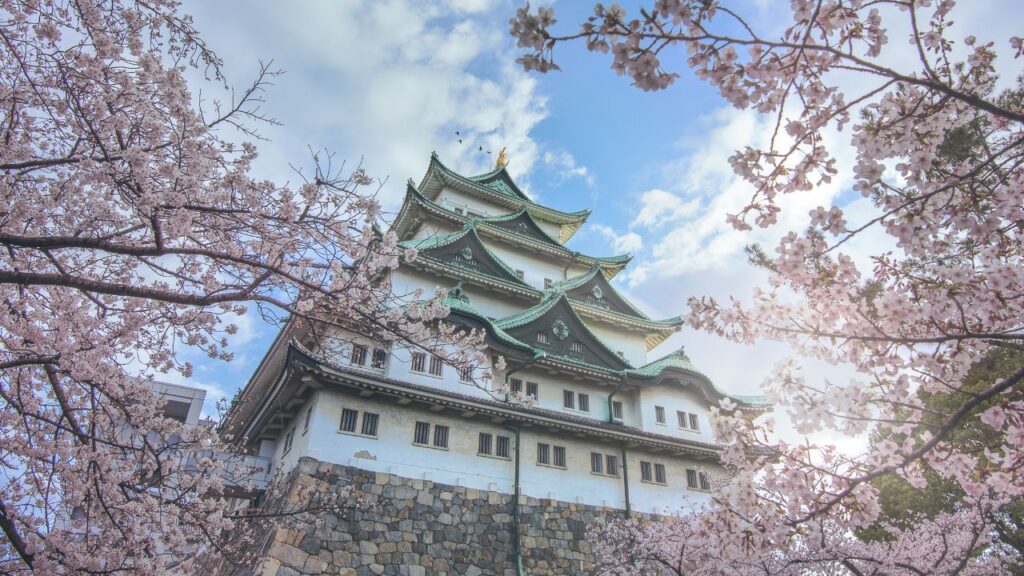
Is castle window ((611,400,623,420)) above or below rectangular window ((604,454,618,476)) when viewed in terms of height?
above

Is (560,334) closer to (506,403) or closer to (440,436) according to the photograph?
(440,436)

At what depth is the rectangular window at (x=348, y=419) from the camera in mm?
16984

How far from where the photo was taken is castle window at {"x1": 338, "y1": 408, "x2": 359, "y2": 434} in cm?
1697

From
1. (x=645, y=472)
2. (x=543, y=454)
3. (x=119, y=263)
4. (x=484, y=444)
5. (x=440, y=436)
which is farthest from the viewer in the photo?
(x=645, y=472)

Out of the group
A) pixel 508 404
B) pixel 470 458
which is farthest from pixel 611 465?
pixel 470 458

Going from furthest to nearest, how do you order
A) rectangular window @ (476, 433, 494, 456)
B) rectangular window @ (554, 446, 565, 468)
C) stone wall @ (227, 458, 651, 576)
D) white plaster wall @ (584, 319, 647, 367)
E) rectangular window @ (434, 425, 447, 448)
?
white plaster wall @ (584, 319, 647, 367) < rectangular window @ (554, 446, 565, 468) < rectangular window @ (476, 433, 494, 456) < rectangular window @ (434, 425, 447, 448) < stone wall @ (227, 458, 651, 576)

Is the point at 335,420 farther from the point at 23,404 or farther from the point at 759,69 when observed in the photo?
the point at 759,69

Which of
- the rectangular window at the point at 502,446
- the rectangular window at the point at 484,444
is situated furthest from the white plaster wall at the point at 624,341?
the rectangular window at the point at 484,444

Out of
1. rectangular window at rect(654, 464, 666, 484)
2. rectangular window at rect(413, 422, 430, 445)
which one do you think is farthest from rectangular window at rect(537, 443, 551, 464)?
rectangular window at rect(654, 464, 666, 484)

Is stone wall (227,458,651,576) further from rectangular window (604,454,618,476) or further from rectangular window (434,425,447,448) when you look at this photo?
rectangular window (604,454,618,476)

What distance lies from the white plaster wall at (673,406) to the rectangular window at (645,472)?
1513 mm

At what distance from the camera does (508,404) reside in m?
17.9

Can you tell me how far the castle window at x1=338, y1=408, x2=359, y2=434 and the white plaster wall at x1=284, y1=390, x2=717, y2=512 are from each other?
129 millimetres

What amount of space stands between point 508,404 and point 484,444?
6.64ft
